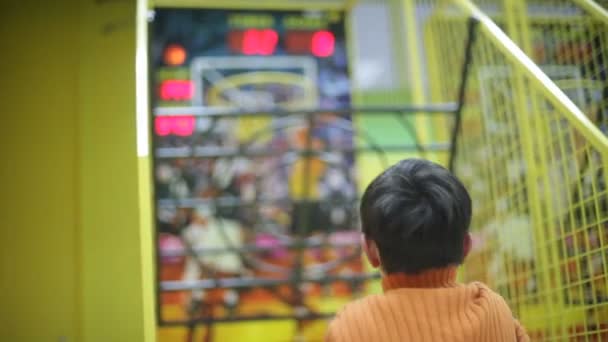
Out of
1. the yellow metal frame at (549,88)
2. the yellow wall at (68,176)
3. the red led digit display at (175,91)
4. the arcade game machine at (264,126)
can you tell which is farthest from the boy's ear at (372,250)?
the red led digit display at (175,91)

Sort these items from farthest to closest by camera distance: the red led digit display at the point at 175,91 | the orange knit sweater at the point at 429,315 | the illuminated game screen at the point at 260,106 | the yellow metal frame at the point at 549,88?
the red led digit display at the point at 175,91
the illuminated game screen at the point at 260,106
the yellow metal frame at the point at 549,88
the orange knit sweater at the point at 429,315

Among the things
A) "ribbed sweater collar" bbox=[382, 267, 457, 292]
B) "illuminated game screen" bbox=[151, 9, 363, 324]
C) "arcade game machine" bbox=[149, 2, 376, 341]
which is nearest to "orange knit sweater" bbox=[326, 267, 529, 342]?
"ribbed sweater collar" bbox=[382, 267, 457, 292]

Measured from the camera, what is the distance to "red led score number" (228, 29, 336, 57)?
13.1ft

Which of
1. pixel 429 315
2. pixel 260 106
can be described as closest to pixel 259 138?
pixel 260 106

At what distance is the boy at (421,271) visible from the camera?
92 cm

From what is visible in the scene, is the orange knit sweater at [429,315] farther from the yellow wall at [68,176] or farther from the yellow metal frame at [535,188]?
the yellow wall at [68,176]

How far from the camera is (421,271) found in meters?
A: 0.98

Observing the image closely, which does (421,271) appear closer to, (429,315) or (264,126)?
(429,315)

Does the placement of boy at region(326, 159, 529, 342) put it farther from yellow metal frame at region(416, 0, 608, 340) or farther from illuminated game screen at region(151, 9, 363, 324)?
illuminated game screen at region(151, 9, 363, 324)

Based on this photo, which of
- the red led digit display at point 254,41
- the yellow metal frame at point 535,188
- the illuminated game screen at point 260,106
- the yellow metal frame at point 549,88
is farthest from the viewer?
the red led digit display at point 254,41

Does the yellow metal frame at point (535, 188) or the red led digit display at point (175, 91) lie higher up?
the red led digit display at point (175, 91)

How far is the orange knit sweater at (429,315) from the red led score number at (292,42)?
10.5 feet

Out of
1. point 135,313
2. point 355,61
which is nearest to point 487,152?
point 135,313

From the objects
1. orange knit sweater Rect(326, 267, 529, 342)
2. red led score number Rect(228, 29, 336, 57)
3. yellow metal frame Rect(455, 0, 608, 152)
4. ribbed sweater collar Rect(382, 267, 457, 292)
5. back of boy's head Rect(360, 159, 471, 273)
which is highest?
red led score number Rect(228, 29, 336, 57)
